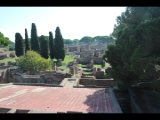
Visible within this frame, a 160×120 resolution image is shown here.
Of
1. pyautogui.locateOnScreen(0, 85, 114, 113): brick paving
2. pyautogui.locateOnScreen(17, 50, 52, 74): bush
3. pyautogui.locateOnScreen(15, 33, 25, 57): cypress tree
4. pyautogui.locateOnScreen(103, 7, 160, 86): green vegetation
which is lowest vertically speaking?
pyautogui.locateOnScreen(0, 85, 114, 113): brick paving

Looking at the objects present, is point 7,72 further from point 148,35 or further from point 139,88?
point 148,35

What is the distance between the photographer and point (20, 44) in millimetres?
42312

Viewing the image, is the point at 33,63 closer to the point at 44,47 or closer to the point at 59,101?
the point at 44,47

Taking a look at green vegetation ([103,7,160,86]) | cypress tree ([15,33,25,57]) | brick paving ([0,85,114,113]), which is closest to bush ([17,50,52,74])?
brick paving ([0,85,114,113])

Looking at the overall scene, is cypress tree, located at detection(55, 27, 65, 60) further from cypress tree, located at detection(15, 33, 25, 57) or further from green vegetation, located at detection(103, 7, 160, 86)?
green vegetation, located at detection(103, 7, 160, 86)

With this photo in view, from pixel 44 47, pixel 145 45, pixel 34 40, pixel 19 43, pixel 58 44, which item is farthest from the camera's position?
pixel 19 43

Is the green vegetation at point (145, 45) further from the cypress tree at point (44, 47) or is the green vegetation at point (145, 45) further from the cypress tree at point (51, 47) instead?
the cypress tree at point (51, 47)

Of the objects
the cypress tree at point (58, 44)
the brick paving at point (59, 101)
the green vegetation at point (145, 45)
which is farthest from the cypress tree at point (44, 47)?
the green vegetation at point (145, 45)

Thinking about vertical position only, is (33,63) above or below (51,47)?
below

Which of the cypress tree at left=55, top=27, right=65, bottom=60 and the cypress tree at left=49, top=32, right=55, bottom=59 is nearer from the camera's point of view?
the cypress tree at left=55, top=27, right=65, bottom=60

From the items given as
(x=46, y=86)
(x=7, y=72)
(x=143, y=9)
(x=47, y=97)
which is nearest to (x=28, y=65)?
(x=7, y=72)

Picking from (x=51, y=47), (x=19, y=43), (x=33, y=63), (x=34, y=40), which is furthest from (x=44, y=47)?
(x=33, y=63)

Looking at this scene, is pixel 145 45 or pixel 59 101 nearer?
pixel 145 45

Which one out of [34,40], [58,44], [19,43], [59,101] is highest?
[34,40]
